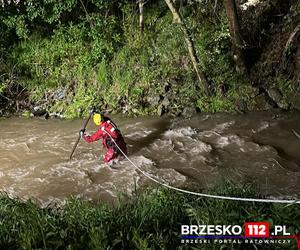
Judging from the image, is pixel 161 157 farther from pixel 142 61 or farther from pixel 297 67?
pixel 297 67

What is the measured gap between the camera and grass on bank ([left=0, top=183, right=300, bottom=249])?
3.55 m

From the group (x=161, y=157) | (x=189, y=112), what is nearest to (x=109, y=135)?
(x=161, y=157)

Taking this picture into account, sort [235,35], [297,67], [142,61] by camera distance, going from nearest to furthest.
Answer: [235,35] < [297,67] < [142,61]

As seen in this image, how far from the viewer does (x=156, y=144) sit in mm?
8586

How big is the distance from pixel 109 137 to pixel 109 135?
73 millimetres

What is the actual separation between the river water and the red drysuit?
0.24 meters

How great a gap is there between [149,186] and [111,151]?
135 centimetres

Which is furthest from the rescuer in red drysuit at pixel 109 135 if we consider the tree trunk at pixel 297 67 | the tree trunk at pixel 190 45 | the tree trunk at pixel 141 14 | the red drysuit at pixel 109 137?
the tree trunk at pixel 297 67

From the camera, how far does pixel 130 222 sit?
4.13 m

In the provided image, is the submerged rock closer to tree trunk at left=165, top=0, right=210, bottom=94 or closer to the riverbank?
the riverbank

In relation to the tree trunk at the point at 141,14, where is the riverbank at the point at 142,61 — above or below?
below

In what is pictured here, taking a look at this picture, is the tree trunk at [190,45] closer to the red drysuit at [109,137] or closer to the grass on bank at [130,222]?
the red drysuit at [109,137]

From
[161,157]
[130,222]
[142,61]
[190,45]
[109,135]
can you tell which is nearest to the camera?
[130,222]

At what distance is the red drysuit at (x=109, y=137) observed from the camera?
24.5 ft
